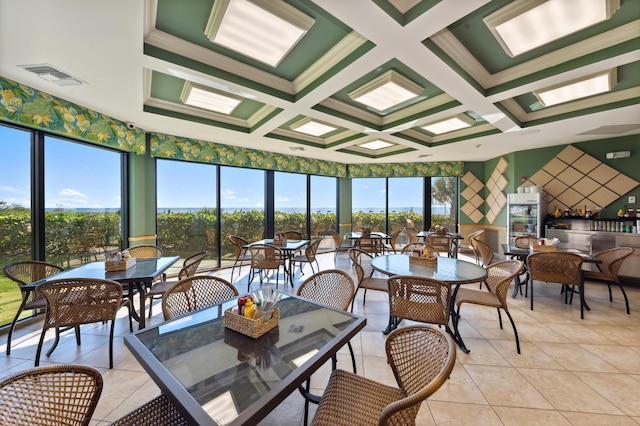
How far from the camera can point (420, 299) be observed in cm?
206

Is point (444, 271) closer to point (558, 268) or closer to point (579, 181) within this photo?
point (558, 268)

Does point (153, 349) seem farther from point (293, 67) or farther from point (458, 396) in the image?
point (293, 67)

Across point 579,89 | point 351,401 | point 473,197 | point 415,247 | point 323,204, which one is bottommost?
point 351,401

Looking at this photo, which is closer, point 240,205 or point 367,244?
point 367,244

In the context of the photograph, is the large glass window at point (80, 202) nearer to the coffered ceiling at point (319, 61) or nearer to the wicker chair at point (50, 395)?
the coffered ceiling at point (319, 61)

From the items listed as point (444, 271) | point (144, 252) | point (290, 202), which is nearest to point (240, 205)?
point (290, 202)

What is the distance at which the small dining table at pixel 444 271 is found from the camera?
2248 millimetres

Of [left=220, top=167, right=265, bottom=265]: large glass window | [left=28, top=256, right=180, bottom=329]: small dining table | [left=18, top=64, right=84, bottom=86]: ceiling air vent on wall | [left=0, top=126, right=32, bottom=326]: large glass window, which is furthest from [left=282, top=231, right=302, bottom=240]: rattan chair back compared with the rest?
[left=18, top=64, right=84, bottom=86]: ceiling air vent on wall

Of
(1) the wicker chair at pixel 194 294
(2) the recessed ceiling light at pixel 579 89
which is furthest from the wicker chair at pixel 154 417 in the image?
(2) the recessed ceiling light at pixel 579 89

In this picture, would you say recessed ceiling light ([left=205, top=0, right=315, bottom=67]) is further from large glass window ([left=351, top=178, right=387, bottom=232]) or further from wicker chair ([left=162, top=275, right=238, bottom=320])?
large glass window ([left=351, top=178, right=387, bottom=232])

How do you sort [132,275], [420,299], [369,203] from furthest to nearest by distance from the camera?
1. [369,203]
2. [132,275]
3. [420,299]

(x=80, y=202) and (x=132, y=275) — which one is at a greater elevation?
(x=80, y=202)

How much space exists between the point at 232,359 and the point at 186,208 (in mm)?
4678

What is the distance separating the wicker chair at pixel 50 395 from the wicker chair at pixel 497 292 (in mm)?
2582
